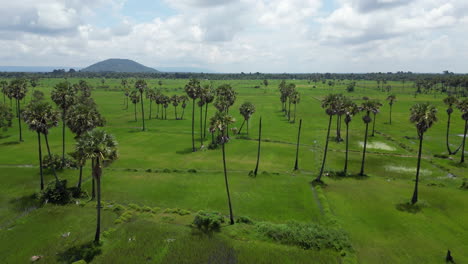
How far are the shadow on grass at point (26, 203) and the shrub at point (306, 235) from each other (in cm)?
3814

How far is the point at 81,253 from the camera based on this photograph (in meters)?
32.8

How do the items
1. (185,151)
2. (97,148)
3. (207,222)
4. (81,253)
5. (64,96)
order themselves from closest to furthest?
(97,148)
(81,253)
(207,222)
(64,96)
(185,151)

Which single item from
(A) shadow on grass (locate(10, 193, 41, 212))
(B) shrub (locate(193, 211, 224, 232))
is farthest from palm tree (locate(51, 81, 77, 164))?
(B) shrub (locate(193, 211, 224, 232))

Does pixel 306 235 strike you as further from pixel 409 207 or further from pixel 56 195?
pixel 56 195

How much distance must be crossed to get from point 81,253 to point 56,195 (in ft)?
59.9

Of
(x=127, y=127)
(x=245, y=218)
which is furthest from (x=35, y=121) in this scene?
(x=127, y=127)

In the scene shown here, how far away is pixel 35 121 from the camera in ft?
151

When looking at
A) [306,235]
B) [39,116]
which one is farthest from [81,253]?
[306,235]

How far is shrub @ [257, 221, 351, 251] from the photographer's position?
34812 millimetres

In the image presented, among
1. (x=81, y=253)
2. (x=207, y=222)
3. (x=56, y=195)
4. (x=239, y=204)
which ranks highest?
(x=56, y=195)

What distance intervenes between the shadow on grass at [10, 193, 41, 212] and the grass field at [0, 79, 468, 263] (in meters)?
0.17

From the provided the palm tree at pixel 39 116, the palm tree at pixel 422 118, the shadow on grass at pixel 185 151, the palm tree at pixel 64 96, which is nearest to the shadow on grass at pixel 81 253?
the palm tree at pixel 39 116

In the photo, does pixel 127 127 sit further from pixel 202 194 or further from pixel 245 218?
pixel 245 218

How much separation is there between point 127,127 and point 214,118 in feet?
272
